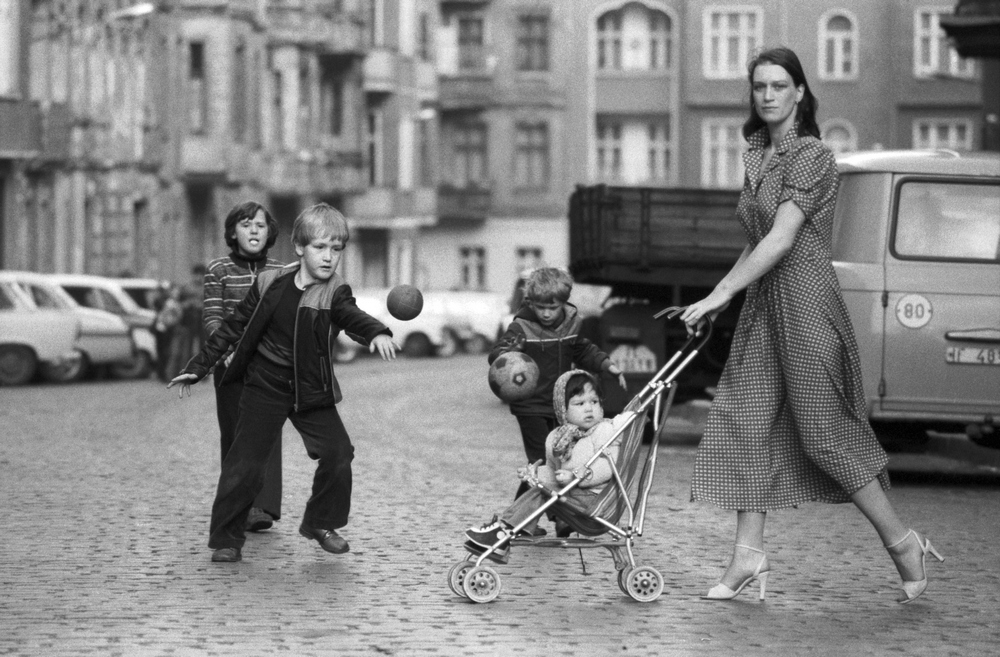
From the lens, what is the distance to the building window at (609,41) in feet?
262

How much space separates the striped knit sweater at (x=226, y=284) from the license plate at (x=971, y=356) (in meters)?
5.05

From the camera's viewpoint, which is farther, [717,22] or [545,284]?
[717,22]

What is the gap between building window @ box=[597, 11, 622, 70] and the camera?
79750 mm

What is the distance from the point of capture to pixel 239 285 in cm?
1178

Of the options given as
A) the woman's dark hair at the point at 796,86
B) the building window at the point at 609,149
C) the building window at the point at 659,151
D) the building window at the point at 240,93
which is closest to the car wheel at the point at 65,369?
the building window at the point at 240,93

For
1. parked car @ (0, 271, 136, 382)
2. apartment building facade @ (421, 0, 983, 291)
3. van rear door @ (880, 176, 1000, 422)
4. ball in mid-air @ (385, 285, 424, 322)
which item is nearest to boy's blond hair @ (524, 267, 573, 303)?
ball in mid-air @ (385, 285, 424, 322)

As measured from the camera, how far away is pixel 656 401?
9336 mm

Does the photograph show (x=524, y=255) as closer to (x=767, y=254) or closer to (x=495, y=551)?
(x=495, y=551)

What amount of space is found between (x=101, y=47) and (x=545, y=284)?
39.5 meters

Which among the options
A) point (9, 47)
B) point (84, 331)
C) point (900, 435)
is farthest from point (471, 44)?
point (900, 435)

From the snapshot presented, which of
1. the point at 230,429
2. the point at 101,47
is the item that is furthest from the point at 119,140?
the point at 230,429

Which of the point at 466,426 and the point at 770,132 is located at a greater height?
the point at 770,132

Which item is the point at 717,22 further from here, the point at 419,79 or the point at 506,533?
the point at 506,533

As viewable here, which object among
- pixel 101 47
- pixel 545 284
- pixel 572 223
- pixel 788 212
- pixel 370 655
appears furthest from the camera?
pixel 101 47
